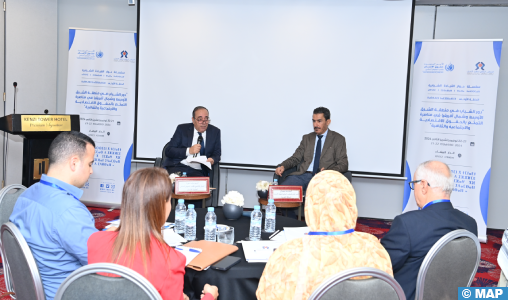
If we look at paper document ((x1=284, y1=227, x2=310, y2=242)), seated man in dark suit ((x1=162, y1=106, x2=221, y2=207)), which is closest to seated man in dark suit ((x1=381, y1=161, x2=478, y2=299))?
paper document ((x1=284, y1=227, x2=310, y2=242))

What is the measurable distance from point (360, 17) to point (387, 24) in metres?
0.34

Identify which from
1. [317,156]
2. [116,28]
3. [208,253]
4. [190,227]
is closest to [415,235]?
[208,253]

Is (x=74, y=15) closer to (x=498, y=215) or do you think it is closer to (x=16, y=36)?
(x=16, y=36)

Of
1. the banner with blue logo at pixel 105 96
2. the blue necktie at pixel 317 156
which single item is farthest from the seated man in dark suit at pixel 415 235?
the banner with blue logo at pixel 105 96

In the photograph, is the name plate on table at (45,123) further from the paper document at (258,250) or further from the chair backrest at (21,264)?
the paper document at (258,250)

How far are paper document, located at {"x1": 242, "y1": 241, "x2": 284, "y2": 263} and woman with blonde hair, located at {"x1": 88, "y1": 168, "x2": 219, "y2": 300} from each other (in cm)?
57

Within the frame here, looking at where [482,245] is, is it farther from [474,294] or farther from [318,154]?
[474,294]

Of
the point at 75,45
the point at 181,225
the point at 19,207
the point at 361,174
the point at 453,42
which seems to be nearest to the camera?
the point at 19,207

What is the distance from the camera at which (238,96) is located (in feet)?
16.9

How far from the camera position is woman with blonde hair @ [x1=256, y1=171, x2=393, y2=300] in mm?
1396

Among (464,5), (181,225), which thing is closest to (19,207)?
(181,225)

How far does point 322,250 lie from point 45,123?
3.33 meters

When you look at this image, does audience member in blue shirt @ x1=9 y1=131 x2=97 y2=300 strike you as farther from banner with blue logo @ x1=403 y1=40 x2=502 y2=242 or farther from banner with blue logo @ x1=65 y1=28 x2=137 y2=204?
banner with blue logo @ x1=403 y1=40 x2=502 y2=242

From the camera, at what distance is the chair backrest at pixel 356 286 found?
129 cm
